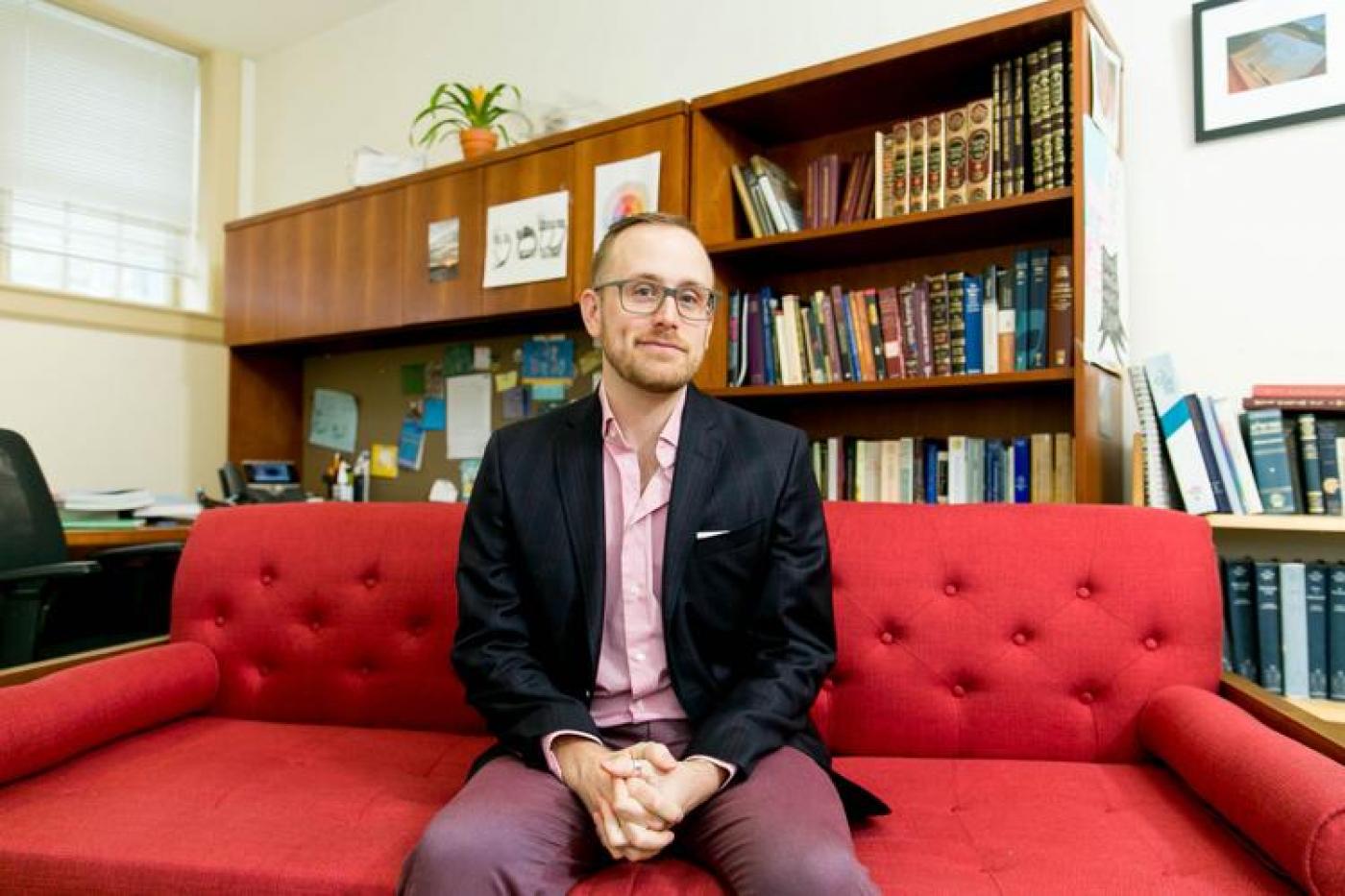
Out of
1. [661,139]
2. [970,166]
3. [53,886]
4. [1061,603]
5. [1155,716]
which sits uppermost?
[661,139]

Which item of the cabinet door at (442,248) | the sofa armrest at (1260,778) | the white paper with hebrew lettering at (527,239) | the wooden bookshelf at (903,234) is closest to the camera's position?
the sofa armrest at (1260,778)

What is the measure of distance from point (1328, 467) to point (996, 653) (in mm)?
775

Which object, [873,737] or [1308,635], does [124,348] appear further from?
[1308,635]

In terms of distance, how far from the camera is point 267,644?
1782 millimetres

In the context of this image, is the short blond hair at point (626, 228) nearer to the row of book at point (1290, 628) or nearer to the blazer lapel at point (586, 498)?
the blazer lapel at point (586, 498)

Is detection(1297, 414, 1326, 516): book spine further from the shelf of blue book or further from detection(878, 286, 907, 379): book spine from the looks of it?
detection(878, 286, 907, 379): book spine

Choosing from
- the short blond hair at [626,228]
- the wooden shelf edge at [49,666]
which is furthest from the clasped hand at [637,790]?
the wooden shelf edge at [49,666]

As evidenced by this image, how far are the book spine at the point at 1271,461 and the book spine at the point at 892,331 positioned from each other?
0.72 m

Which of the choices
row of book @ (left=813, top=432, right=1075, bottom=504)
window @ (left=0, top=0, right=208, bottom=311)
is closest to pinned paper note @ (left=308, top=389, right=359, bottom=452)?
window @ (left=0, top=0, right=208, bottom=311)

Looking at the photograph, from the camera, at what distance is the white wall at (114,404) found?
3.18m

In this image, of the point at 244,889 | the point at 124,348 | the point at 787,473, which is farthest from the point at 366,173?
the point at 244,889

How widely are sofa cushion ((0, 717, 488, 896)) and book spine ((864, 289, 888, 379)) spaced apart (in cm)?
124

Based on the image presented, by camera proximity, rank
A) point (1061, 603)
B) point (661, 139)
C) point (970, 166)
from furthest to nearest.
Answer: point (661, 139) → point (970, 166) → point (1061, 603)

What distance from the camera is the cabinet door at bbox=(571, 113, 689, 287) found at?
2297 mm
